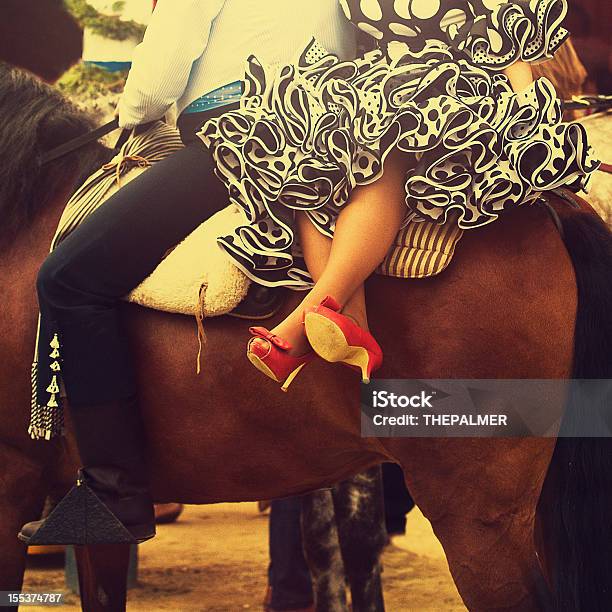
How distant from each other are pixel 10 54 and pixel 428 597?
2644 millimetres

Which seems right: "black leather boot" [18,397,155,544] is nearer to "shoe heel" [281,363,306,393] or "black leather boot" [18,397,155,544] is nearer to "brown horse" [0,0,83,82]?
"shoe heel" [281,363,306,393]

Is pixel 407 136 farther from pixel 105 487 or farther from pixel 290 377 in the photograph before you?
pixel 105 487

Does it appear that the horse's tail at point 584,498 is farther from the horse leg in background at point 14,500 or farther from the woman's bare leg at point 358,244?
the horse leg in background at point 14,500

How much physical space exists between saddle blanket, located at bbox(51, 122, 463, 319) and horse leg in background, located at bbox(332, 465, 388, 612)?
1064mm

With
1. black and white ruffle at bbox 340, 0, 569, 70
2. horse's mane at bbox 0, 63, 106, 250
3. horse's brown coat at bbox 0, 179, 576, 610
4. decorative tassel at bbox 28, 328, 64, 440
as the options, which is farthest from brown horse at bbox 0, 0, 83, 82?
black and white ruffle at bbox 340, 0, 569, 70

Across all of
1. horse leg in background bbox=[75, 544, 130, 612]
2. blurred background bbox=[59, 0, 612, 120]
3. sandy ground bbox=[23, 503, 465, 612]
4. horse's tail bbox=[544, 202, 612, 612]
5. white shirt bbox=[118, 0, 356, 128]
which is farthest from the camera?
sandy ground bbox=[23, 503, 465, 612]

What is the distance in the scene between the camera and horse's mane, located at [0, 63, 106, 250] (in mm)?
2730

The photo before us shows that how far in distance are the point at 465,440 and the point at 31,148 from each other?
136 cm

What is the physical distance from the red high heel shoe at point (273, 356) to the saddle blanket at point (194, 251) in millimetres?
257

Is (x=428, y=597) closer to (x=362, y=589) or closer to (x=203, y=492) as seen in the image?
(x=362, y=589)

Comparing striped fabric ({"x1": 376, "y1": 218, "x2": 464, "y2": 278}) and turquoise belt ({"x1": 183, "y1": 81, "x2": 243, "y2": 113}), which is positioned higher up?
turquoise belt ({"x1": 183, "y1": 81, "x2": 243, "y2": 113})

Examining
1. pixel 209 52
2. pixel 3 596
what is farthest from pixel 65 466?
pixel 209 52

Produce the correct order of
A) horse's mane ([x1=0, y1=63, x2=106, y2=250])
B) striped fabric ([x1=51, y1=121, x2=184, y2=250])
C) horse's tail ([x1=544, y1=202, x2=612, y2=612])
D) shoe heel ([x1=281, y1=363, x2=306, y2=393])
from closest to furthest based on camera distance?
shoe heel ([x1=281, y1=363, x2=306, y2=393])
horse's tail ([x1=544, y1=202, x2=612, y2=612])
striped fabric ([x1=51, y1=121, x2=184, y2=250])
horse's mane ([x1=0, y1=63, x2=106, y2=250])

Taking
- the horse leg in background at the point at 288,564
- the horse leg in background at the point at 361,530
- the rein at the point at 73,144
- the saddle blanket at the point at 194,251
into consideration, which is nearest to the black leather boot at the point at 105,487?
the saddle blanket at the point at 194,251
